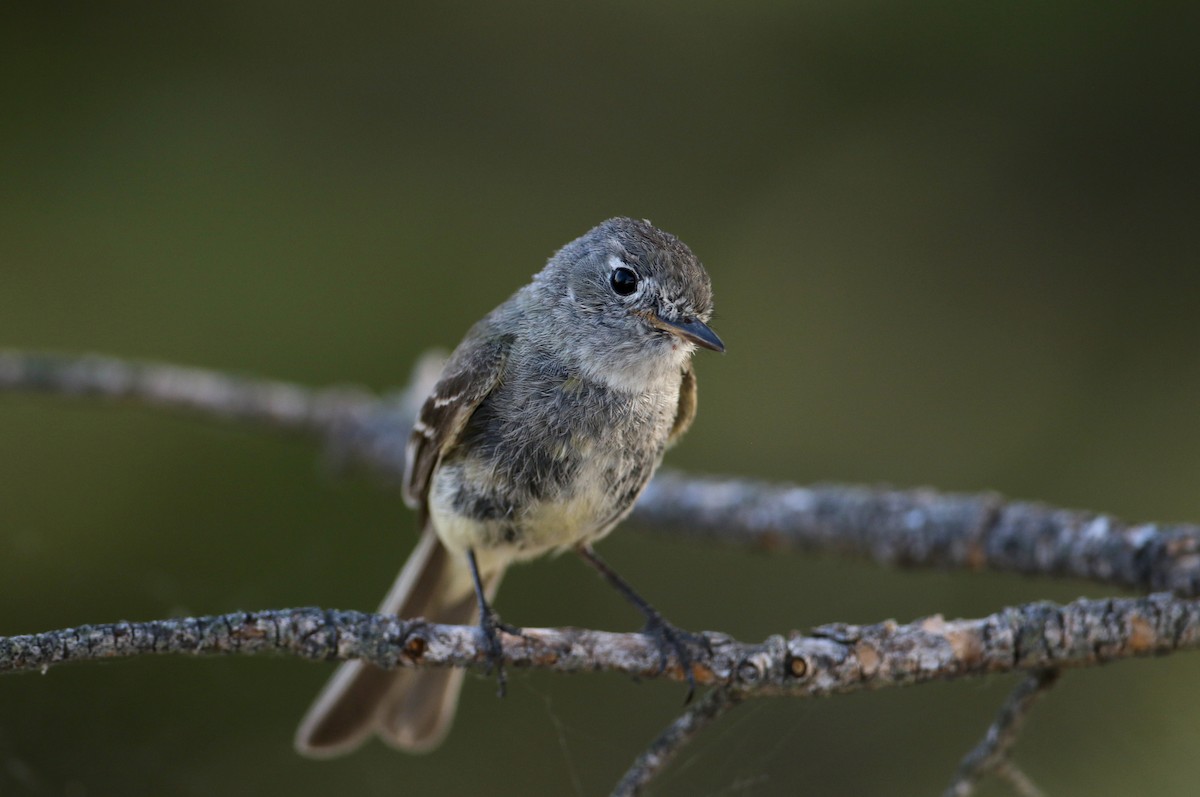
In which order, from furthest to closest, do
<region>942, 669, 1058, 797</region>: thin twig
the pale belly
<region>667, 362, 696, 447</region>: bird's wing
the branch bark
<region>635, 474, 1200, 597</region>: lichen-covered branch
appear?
<region>667, 362, 696, 447</region>: bird's wing
the pale belly
<region>635, 474, 1200, 597</region>: lichen-covered branch
<region>942, 669, 1058, 797</region>: thin twig
the branch bark

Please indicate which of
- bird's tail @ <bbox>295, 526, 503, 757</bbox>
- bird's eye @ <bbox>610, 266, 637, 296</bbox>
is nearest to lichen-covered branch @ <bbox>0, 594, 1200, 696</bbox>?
bird's tail @ <bbox>295, 526, 503, 757</bbox>

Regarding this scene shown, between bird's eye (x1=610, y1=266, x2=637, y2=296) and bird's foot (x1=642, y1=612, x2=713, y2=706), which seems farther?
bird's eye (x1=610, y1=266, x2=637, y2=296)

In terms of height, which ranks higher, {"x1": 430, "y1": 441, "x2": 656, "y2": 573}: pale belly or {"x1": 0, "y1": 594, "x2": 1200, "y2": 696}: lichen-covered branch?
{"x1": 430, "y1": 441, "x2": 656, "y2": 573}: pale belly

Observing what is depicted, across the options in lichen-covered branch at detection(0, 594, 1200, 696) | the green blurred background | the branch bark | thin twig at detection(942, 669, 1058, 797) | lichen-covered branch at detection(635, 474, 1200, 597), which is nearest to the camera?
the branch bark

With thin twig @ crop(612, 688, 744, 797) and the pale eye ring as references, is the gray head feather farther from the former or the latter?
thin twig @ crop(612, 688, 744, 797)

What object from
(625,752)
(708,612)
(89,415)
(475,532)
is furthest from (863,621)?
(89,415)

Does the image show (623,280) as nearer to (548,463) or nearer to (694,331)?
(694,331)
